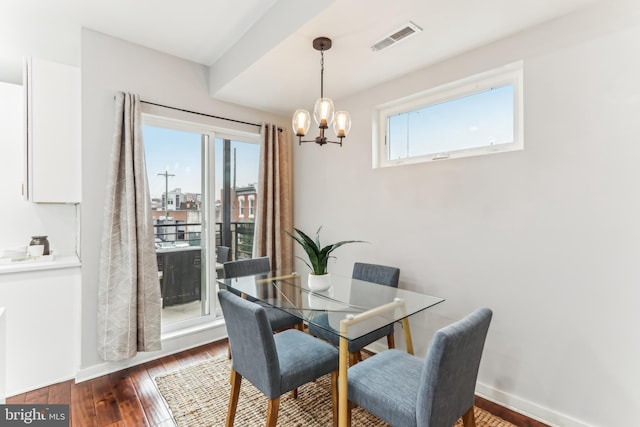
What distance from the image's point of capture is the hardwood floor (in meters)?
1.96

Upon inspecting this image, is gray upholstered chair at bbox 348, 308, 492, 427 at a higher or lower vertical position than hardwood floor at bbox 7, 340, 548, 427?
higher

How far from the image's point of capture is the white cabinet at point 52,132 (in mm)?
2307

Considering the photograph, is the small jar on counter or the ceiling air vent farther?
the small jar on counter

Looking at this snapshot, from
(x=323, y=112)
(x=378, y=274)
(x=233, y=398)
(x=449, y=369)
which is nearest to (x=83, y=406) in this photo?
(x=233, y=398)

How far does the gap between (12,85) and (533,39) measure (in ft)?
13.2

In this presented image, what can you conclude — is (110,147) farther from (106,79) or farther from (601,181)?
(601,181)

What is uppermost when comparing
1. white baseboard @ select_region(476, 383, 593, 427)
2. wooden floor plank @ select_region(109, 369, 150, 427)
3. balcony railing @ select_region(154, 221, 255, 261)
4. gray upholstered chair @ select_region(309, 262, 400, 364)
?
balcony railing @ select_region(154, 221, 255, 261)

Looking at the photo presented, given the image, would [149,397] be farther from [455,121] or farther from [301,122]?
[455,121]

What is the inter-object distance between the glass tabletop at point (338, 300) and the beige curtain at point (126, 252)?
74cm

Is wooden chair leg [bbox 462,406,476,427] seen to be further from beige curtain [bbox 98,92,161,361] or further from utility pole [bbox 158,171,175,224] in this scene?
utility pole [bbox 158,171,175,224]

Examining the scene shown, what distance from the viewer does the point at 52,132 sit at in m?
2.38

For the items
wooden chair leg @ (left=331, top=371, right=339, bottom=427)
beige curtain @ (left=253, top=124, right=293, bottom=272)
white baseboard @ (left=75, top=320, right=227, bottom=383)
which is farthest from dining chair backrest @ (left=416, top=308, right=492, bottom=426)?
white baseboard @ (left=75, top=320, right=227, bottom=383)

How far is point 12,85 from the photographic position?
8.55 feet

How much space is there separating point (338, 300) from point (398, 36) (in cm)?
178
